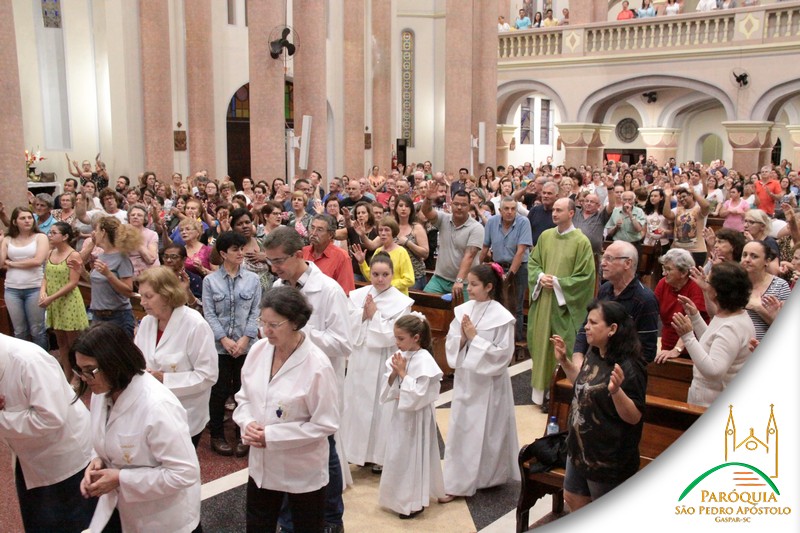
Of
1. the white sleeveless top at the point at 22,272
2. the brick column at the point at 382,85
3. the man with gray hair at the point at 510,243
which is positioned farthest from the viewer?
the brick column at the point at 382,85

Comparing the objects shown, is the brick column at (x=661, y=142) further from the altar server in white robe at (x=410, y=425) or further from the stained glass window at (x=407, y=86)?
the altar server in white robe at (x=410, y=425)

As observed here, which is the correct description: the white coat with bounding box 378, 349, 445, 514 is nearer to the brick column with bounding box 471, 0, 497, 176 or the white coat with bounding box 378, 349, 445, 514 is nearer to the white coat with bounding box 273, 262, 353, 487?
the white coat with bounding box 273, 262, 353, 487

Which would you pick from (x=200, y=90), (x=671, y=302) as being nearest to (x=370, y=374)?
(x=671, y=302)

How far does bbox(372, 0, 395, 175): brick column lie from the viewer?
20.1m

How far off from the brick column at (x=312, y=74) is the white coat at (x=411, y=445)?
846 centimetres

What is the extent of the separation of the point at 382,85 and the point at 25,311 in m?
14.3

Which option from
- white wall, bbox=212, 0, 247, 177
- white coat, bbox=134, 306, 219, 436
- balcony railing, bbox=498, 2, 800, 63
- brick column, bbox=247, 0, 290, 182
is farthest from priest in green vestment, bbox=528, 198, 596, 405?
balcony railing, bbox=498, 2, 800, 63

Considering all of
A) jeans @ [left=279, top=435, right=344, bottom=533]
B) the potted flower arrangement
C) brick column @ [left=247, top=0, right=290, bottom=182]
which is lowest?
jeans @ [left=279, top=435, right=344, bottom=533]

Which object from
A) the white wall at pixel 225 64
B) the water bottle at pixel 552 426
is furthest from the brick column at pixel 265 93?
the water bottle at pixel 552 426

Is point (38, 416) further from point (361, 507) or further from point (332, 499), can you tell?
point (361, 507)

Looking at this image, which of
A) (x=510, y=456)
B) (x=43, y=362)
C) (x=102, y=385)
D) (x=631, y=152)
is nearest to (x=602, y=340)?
(x=510, y=456)

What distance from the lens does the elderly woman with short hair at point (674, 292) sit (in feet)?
17.3

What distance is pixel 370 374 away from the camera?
557 cm

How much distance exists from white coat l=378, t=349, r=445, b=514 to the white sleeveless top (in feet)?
13.6
